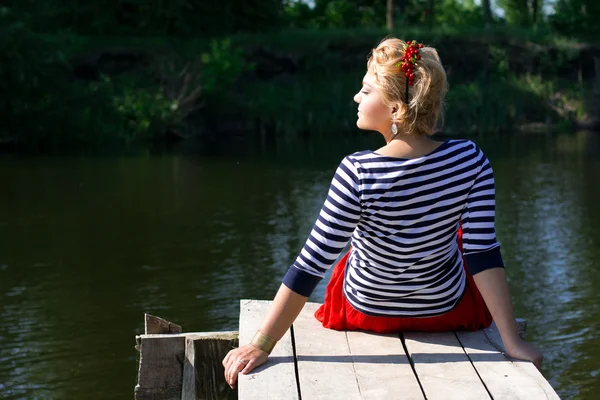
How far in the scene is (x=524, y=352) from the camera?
129 inches

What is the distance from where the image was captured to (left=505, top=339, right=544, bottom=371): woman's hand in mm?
3279

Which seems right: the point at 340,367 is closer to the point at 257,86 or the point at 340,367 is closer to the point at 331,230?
the point at 331,230

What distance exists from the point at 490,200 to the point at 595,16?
32.4 m

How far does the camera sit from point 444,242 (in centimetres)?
346

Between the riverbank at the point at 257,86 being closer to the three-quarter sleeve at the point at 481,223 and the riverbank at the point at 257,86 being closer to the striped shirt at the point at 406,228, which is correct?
the striped shirt at the point at 406,228

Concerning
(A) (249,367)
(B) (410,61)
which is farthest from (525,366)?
(B) (410,61)

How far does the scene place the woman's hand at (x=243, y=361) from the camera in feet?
10.5

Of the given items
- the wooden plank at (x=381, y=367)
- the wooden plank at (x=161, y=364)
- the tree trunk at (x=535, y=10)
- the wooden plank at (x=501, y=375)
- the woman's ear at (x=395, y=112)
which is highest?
the tree trunk at (x=535, y=10)

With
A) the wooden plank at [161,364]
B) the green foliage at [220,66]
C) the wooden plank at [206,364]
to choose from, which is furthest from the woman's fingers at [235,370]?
the green foliage at [220,66]

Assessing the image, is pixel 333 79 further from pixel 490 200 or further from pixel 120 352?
pixel 490 200

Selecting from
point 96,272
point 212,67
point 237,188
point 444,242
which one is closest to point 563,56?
point 212,67

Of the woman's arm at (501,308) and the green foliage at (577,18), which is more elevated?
the green foliage at (577,18)

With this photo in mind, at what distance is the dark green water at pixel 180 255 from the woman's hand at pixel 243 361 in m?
2.86

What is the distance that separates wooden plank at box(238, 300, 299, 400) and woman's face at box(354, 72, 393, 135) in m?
0.79
